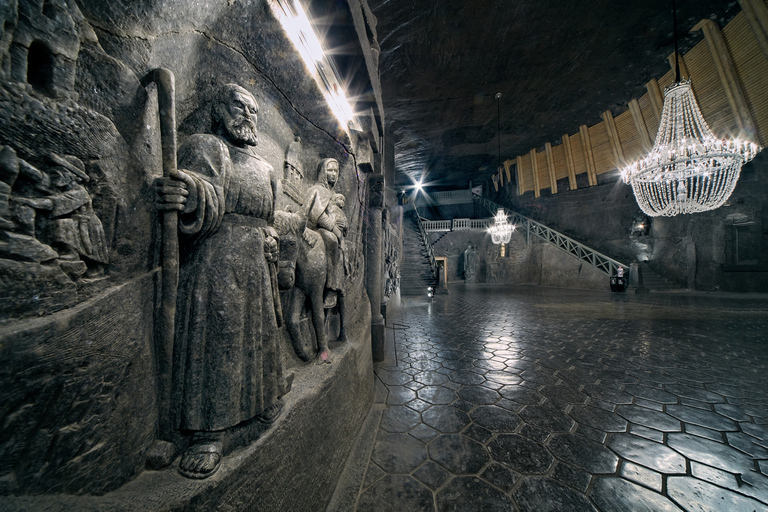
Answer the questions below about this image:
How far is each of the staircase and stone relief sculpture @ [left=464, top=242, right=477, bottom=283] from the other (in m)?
5.00

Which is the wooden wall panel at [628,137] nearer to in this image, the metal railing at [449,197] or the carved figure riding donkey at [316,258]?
the metal railing at [449,197]

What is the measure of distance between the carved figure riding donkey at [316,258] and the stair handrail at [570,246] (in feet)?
47.7

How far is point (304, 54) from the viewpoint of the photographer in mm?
1940

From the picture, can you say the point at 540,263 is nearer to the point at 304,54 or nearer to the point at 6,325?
the point at 304,54

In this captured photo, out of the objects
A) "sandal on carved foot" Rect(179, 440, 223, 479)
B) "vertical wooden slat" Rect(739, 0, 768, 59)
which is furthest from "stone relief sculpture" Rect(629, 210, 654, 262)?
"sandal on carved foot" Rect(179, 440, 223, 479)

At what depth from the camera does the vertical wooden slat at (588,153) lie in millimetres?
12883

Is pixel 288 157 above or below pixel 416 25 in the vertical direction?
below

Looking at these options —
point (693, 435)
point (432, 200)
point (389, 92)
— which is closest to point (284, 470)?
point (693, 435)

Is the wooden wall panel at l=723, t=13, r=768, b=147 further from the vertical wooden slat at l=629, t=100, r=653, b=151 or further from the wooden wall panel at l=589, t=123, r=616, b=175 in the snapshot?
the wooden wall panel at l=589, t=123, r=616, b=175

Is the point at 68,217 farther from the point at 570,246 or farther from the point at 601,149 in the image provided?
the point at 570,246

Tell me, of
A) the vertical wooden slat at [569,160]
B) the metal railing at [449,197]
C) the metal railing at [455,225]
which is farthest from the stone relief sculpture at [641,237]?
the metal railing at [449,197]

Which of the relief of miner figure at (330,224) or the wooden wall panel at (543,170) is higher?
the wooden wall panel at (543,170)

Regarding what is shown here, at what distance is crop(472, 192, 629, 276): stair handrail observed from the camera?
12.7m

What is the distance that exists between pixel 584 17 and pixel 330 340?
32.0 ft
